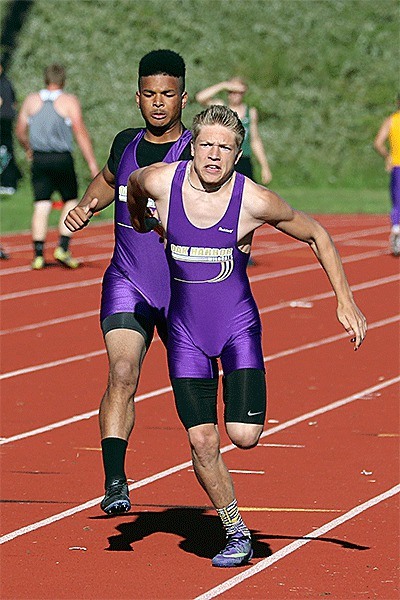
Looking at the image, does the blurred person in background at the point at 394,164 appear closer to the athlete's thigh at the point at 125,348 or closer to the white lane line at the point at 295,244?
the white lane line at the point at 295,244

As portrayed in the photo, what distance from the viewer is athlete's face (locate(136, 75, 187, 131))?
6.86 metres

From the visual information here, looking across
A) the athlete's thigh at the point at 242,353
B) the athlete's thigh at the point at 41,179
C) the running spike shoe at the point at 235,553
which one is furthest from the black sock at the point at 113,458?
the athlete's thigh at the point at 41,179

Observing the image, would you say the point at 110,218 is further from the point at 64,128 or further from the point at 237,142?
the point at 237,142

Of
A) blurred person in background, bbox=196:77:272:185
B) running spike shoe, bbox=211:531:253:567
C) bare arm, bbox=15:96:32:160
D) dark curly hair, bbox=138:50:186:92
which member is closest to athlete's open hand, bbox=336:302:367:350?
running spike shoe, bbox=211:531:253:567

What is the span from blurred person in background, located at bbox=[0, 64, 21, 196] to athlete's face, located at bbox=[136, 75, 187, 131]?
13569 mm

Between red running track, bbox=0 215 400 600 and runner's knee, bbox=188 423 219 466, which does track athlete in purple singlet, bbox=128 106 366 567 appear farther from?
red running track, bbox=0 215 400 600

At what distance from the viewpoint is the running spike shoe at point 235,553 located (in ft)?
20.3

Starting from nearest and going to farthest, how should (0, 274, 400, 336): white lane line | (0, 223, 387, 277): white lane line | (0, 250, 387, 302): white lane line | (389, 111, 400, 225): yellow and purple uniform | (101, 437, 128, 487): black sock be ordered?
(101, 437, 128, 487): black sock, (0, 274, 400, 336): white lane line, (0, 250, 387, 302): white lane line, (0, 223, 387, 277): white lane line, (389, 111, 400, 225): yellow and purple uniform

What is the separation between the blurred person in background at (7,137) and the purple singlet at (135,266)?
1360cm

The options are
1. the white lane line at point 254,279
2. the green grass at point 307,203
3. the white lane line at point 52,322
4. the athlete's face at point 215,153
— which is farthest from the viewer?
the green grass at point 307,203

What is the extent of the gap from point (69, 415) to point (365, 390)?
2.31 metres

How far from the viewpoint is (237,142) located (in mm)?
6090

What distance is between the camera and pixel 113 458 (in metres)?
6.62

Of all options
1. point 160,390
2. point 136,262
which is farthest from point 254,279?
point 136,262
